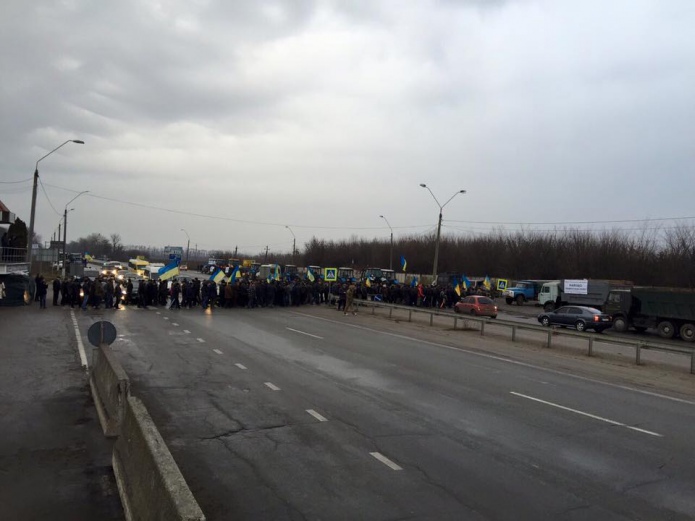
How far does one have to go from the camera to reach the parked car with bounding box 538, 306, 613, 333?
28230 mm

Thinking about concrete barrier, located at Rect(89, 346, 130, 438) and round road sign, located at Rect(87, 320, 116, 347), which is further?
round road sign, located at Rect(87, 320, 116, 347)

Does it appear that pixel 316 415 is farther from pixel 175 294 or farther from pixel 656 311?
pixel 656 311

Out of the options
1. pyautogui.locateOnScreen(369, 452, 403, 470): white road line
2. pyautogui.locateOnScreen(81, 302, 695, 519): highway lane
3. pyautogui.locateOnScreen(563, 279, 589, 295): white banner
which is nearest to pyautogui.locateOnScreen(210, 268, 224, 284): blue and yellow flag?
pyautogui.locateOnScreen(81, 302, 695, 519): highway lane

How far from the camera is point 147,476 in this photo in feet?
15.7

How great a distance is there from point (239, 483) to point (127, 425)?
56.6 inches

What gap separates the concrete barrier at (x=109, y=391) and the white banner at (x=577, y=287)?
35.4m

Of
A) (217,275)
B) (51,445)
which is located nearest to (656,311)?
(217,275)

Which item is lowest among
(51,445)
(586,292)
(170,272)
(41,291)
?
(51,445)

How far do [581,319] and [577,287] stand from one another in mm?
11079

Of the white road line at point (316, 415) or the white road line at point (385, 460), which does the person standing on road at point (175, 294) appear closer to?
the white road line at point (316, 415)

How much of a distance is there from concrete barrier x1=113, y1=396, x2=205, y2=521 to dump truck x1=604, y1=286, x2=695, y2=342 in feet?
93.0

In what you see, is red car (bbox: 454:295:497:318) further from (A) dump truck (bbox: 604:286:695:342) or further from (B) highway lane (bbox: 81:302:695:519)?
(B) highway lane (bbox: 81:302:695:519)

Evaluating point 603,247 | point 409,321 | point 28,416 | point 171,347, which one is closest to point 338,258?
point 603,247

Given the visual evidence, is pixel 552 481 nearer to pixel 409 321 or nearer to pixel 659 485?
pixel 659 485
